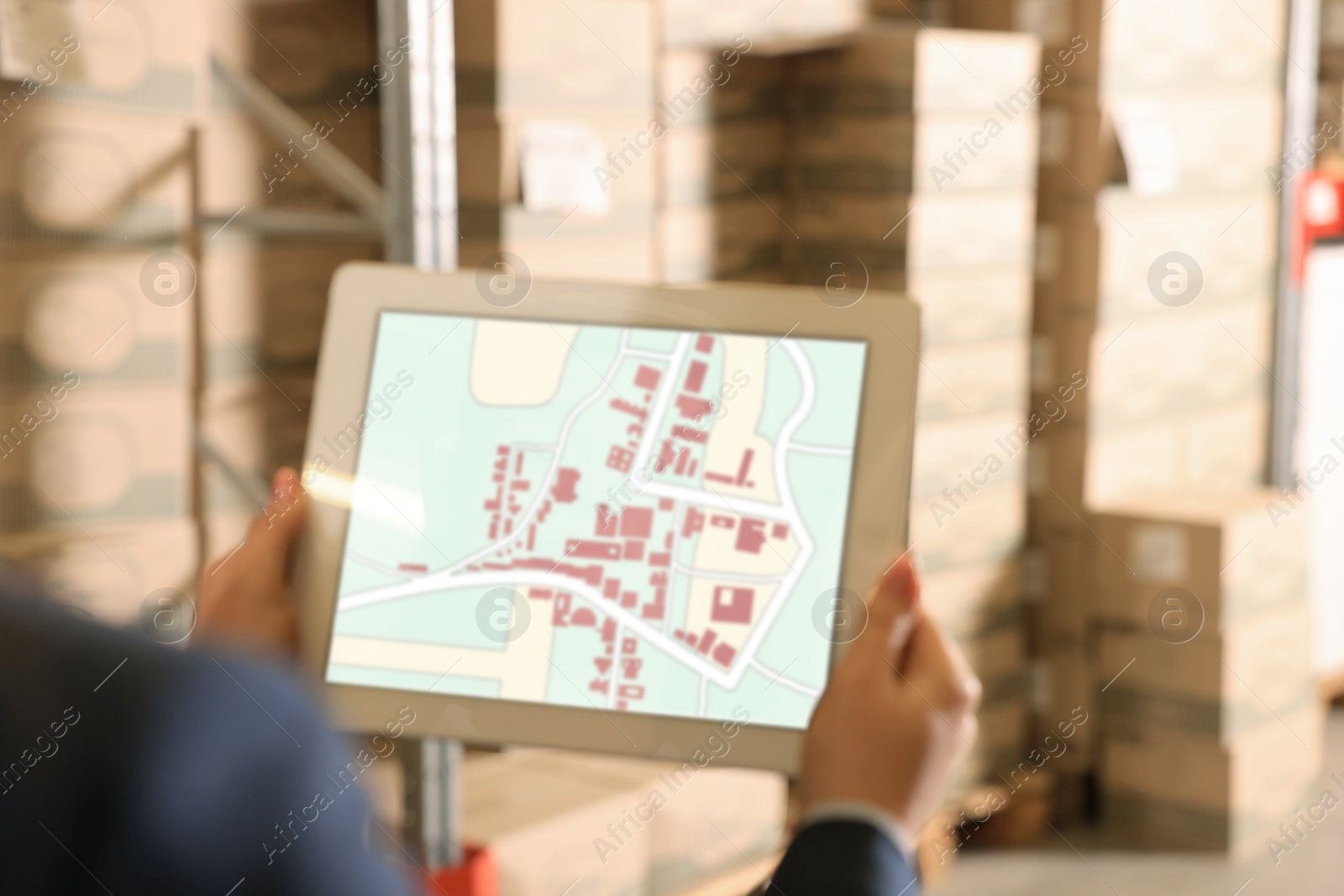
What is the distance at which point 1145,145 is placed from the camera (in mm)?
3008

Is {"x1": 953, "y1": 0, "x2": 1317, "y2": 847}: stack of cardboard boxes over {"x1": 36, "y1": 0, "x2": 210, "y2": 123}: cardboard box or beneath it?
beneath

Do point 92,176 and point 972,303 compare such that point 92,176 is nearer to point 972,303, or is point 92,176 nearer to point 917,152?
point 917,152

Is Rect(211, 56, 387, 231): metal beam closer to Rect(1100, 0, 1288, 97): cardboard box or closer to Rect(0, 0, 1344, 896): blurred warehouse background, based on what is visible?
Rect(0, 0, 1344, 896): blurred warehouse background

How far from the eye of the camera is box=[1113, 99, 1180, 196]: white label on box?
2990 millimetres

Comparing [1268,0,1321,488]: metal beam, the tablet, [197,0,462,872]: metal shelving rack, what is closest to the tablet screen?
the tablet

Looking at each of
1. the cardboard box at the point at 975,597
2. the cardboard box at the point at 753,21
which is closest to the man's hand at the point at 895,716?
the cardboard box at the point at 753,21

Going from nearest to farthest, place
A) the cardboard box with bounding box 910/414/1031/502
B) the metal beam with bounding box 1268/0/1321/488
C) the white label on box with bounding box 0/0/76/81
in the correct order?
the white label on box with bounding box 0/0/76/81 < the cardboard box with bounding box 910/414/1031/502 < the metal beam with bounding box 1268/0/1321/488

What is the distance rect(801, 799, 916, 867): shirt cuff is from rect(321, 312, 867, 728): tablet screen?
0.15 m

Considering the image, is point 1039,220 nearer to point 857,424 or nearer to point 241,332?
point 241,332

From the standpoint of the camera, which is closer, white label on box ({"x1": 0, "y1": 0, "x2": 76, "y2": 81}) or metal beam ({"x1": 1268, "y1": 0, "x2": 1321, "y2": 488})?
white label on box ({"x1": 0, "y1": 0, "x2": 76, "y2": 81})

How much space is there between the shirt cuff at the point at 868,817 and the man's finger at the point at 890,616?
99 millimetres

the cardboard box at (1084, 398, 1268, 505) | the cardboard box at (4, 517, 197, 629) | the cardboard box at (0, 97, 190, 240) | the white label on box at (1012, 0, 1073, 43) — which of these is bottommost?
the cardboard box at (1084, 398, 1268, 505)

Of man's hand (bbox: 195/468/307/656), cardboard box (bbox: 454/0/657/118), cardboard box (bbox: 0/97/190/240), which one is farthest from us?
cardboard box (bbox: 454/0/657/118)

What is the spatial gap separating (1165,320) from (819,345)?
2.40 metres
